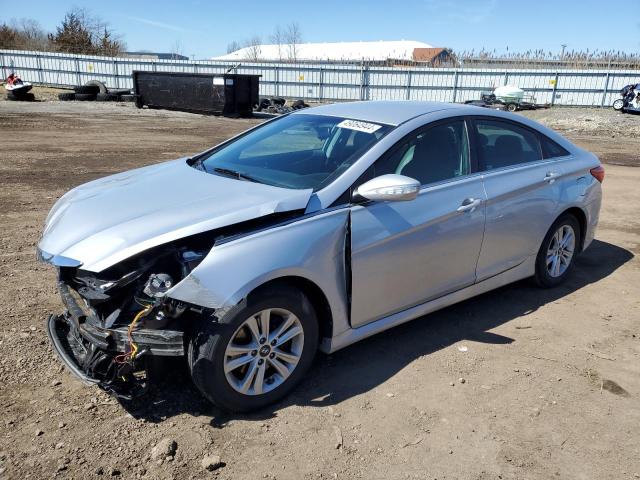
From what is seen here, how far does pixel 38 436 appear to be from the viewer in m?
2.86

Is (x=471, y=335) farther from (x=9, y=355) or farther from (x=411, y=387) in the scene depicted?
(x=9, y=355)

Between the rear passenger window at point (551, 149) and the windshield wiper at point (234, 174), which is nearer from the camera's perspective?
the windshield wiper at point (234, 174)

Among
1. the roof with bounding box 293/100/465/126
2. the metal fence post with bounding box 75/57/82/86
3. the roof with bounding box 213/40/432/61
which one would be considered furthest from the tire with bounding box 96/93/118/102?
the roof with bounding box 213/40/432/61

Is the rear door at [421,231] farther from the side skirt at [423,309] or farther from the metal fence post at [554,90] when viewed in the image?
the metal fence post at [554,90]

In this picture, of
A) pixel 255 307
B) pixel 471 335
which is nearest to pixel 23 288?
pixel 255 307

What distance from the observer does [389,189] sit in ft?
10.7

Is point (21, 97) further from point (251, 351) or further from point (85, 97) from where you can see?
point (251, 351)

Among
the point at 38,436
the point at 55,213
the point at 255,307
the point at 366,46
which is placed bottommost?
the point at 38,436

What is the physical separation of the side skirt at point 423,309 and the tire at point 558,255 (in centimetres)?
14

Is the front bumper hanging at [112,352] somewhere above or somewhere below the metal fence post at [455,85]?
below

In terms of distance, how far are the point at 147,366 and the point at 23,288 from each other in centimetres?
237

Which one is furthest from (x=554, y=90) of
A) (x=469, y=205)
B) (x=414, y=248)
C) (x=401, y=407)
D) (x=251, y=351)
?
(x=251, y=351)

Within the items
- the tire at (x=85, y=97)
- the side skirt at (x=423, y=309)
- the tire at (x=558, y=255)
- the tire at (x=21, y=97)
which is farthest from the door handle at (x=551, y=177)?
the tire at (x=21, y=97)

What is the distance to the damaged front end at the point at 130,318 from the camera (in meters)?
2.79
